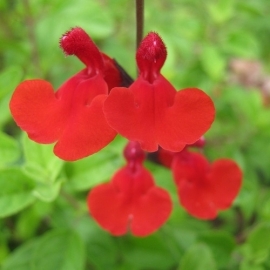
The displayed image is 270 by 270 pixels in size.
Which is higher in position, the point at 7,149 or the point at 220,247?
the point at 7,149

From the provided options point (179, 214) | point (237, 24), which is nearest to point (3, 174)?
point (179, 214)

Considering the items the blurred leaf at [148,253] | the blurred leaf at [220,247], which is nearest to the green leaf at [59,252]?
the blurred leaf at [148,253]

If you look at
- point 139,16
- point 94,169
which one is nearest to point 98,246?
point 94,169

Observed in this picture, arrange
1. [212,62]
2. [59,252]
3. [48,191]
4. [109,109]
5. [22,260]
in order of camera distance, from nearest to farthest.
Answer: [109,109] → [48,191] → [59,252] → [22,260] → [212,62]

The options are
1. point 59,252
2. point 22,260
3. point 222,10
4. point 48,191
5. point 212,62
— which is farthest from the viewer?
point 222,10

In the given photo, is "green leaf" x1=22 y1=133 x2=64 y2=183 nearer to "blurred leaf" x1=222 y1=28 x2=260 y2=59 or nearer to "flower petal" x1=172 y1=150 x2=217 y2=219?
"flower petal" x1=172 y1=150 x2=217 y2=219

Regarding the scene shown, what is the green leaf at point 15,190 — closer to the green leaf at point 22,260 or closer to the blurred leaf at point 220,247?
the green leaf at point 22,260

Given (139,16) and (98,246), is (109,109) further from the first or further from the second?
(98,246)
